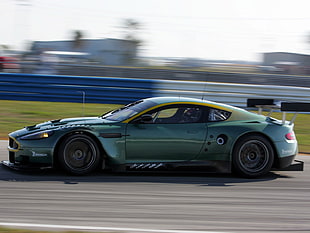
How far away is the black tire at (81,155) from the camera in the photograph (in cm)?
680

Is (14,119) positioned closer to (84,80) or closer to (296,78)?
(84,80)

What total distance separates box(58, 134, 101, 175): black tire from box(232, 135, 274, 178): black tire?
6.75 feet

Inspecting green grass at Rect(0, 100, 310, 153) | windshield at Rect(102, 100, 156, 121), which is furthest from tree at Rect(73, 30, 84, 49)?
windshield at Rect(102, 100, 156, 121)

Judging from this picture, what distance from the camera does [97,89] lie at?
15.1m

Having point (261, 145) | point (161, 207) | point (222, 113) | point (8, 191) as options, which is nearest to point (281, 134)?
point (261, 145)

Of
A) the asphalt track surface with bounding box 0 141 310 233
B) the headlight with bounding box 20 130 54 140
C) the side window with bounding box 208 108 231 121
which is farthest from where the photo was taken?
the side window with bounding box 208 108 231 121

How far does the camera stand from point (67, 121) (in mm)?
7203

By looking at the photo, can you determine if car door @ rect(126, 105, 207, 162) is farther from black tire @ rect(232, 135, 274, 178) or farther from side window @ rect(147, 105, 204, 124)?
black tire @ rect(232, 135, 274, 178)

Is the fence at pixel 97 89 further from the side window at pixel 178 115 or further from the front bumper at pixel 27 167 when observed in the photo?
the front bumper at pixel 27 167

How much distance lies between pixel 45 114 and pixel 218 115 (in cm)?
785

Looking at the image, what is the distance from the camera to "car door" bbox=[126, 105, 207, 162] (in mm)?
6938

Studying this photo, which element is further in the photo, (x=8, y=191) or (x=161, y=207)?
(x=8, y=191)

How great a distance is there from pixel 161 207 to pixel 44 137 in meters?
2.20

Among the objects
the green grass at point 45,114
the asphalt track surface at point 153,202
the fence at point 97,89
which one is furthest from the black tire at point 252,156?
the fence at point 97,89
